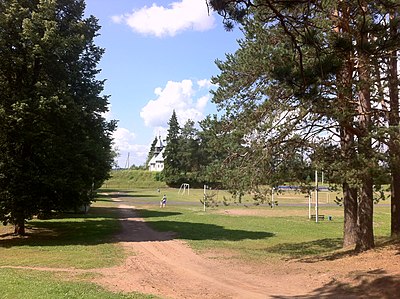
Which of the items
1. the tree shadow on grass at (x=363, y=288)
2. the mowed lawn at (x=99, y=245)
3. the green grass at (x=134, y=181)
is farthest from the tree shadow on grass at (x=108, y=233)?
the green grass at (x=134, y=181)

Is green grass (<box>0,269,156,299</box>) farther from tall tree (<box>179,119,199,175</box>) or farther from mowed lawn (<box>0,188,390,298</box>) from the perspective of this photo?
tall tree (<box>179,119,199,175</box>)

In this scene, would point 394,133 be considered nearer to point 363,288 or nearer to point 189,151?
point 363,288

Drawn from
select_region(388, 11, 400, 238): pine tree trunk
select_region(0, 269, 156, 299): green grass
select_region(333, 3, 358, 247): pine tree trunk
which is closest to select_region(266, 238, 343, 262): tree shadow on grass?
select_region(388, 11, 400, 238): pine tree trunk

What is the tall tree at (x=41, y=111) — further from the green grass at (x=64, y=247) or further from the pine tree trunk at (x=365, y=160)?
the pine tree trunk at (x=365, y=160)

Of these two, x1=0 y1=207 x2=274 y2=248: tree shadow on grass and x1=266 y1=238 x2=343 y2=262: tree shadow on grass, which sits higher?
x1=266 y1=238 x2=343 y2=262: tree shadow on grass

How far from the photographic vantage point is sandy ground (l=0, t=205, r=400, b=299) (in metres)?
9.02

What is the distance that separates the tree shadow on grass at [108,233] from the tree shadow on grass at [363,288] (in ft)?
34.5

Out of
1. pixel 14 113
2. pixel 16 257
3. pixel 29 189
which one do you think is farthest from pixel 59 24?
pixel 16 257

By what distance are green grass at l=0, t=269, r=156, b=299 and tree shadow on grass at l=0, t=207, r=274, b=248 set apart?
291 inches

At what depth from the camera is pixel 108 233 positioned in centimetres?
2136

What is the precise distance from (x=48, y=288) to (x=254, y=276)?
5.40 meters

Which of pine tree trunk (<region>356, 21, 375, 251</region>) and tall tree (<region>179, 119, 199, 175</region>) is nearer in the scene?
pine tree trunk (<region>356, 21, 375, 251</region>)

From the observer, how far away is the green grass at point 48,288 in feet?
27.2

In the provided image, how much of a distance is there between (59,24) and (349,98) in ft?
46.6
